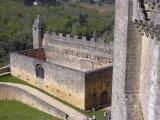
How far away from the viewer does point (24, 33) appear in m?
48.8

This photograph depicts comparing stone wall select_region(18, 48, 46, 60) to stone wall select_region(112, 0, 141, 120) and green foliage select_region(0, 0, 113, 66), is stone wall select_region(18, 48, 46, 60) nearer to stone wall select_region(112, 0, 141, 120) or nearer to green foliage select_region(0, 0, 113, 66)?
green foliage select_region(0, 0, 113, 66)

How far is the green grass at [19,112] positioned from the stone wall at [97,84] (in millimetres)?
2997

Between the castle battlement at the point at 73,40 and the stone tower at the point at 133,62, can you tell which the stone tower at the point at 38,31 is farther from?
the stone tower at the point at 133,62

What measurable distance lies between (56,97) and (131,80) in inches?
663

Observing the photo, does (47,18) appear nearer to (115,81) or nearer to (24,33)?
(24,33)

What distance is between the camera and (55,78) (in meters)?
30.9

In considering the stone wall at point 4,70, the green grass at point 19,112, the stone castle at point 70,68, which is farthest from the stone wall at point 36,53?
the green grass at point 19,112

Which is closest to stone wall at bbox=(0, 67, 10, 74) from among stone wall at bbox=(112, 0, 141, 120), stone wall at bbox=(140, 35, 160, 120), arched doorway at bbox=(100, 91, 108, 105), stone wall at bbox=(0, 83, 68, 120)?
stone wall at bbox=(0, 83, 68, 120)

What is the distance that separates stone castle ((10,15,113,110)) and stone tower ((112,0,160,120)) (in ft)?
41.6

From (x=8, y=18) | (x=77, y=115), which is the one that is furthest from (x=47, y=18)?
(x=77, y=115)

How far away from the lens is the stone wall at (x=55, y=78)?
93.3 feet

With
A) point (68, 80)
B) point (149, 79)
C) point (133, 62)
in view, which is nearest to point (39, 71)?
point (68, 80)

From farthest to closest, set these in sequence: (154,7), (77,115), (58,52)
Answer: (58,52) → (77,115) → (154,7)

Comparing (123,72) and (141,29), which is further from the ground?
(141,29)
